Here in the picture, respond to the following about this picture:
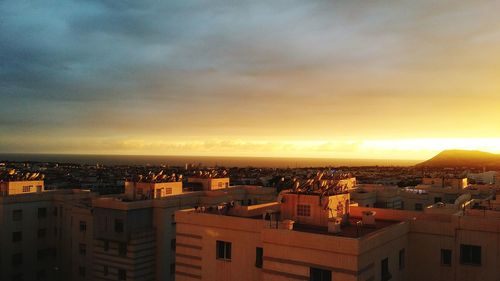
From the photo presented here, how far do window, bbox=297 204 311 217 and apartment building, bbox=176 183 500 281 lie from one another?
61 mm

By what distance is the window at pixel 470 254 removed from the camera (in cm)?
2472

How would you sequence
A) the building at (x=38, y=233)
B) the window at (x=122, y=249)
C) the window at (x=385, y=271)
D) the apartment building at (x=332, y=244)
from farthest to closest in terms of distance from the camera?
1. the building at (x=38, y=233)
2. the window at (x=122, y=249)
3. the window at (x=385, y=271)
4. the apartment building at (x=332, y=244)

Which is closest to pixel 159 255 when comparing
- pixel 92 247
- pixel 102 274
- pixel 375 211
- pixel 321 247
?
pixel 102 274

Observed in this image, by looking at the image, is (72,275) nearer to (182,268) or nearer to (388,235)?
(182,268)

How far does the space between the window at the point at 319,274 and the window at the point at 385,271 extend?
11.2 ft

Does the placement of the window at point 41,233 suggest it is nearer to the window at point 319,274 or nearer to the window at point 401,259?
the window at point 319,274

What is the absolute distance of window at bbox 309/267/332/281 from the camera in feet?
68.0

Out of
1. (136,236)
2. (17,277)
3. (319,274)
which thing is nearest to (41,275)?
(17,277)

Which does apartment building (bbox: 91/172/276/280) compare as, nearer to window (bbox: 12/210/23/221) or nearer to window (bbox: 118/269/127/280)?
window (bbox: 118/269/127/280)

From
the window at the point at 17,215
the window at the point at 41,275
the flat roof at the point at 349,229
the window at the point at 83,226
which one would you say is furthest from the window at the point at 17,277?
the flat roof at the point at 349,229

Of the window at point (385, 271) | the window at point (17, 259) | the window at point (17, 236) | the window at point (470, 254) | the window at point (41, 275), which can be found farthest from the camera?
the window at point (41, 275)

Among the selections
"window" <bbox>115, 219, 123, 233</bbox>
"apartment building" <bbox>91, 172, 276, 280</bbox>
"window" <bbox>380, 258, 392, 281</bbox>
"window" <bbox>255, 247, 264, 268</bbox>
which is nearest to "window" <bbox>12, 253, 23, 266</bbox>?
"apartment building" <bbox>91, 172, 276, 280</bbox>

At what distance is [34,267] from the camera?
50469 millimetres

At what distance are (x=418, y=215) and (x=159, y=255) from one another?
24.3m
